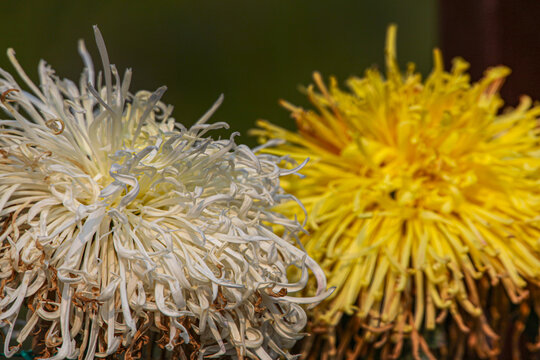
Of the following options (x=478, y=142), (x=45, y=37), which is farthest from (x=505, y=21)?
(x=45, y=37)

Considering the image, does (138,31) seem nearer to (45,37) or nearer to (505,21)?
(45,37)

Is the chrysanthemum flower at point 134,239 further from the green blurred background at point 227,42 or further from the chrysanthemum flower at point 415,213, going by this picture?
the green blurred background at point 227,42

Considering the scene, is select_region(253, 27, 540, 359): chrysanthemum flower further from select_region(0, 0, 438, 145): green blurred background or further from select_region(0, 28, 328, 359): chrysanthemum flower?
select_region(0, 0, 438, 145): green blurred background

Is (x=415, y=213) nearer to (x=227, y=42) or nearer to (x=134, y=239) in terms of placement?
(x=134, y=239)

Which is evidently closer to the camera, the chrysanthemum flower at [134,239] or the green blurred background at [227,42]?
the chrysanthemum flower at [134,239]

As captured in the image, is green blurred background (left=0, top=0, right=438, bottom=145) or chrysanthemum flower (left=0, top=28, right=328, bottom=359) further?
green blurred background (left=0, top=0, right=438, bottom=145)

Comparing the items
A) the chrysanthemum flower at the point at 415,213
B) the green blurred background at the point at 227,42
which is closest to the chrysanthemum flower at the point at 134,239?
the chrysanthemum flower at the point at 415,213

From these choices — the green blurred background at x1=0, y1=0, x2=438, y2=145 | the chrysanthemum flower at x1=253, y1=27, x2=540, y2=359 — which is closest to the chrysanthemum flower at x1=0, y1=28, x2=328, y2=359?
the chrysanthemum flower at x1=253, y1=27, x2=540, y2=359
